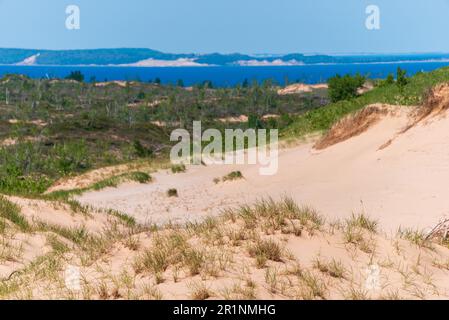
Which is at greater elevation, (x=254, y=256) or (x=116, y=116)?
(x=254, y=256)

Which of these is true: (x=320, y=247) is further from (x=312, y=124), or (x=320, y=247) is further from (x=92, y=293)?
(x=312, y=124)

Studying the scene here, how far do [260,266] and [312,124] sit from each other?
26793 mm

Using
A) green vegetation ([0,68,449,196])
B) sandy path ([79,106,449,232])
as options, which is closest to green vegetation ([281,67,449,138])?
Answer: green vegetation ([0,68,449,196])

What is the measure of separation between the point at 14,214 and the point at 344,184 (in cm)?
928

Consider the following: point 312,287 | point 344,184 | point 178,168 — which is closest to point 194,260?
point 312,287

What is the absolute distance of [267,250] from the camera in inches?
234

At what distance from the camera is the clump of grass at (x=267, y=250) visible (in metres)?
5.92

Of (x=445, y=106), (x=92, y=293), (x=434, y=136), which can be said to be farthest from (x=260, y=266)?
(x=445, y=106)

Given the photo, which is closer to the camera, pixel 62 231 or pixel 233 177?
pixel 62 231

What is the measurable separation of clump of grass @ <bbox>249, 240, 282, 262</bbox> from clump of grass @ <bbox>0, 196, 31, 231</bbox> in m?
6.18

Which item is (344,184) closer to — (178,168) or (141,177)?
(141,177)

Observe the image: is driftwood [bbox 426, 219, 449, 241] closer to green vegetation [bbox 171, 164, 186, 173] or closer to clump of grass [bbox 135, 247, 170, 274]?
clump of grass [bbox 135, 247, 170, 274]

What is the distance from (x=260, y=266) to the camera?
5738 millimetres

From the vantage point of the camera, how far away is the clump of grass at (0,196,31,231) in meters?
10.7
